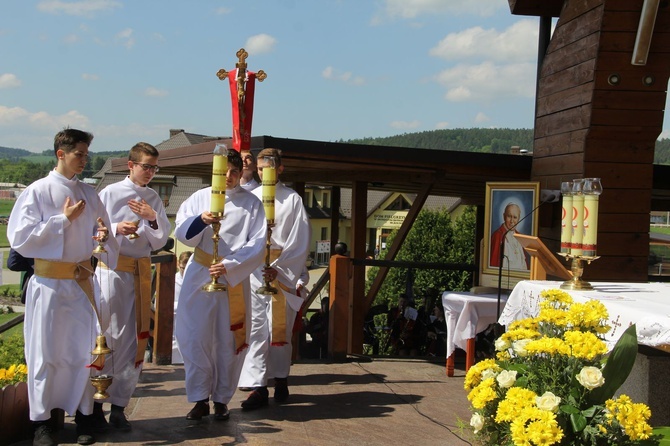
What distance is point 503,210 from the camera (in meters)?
8.80

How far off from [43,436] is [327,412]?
7.22 feet

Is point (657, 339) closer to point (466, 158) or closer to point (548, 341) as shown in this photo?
point (548, 341)

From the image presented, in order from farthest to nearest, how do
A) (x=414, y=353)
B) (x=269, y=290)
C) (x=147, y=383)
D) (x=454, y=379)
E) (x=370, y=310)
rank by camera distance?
(x=370, y=310) < (x=414, y=353) < (x=454, y=379) < (x=147, y=383) < (x=269, y=290)

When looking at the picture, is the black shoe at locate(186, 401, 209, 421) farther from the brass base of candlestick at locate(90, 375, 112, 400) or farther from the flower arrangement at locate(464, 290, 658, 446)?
the flower arrangement at locate(464, 290, 658, 446)

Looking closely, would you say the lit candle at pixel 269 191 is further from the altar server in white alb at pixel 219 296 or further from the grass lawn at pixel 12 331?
the grass lawn at pixel 12 331

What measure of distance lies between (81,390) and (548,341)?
3.14 m

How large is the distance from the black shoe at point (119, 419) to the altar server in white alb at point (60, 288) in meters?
0.22

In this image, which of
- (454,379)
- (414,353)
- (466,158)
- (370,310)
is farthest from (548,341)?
(370,310)

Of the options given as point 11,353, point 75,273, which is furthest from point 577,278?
point 11,353

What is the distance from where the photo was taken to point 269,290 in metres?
6.23

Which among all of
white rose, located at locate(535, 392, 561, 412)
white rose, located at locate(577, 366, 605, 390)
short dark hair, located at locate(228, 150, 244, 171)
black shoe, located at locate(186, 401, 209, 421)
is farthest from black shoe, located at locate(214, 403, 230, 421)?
white rose, located at locate(577, 366, 605, 390)

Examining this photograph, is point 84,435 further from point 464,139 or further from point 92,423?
point 464,139

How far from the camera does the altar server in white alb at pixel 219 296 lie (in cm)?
589

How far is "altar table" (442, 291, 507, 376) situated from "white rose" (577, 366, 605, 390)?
426 cm
